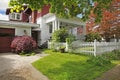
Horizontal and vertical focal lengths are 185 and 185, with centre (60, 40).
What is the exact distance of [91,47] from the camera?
52.5 feet

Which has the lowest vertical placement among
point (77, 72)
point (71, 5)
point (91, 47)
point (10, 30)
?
point (77, 72)

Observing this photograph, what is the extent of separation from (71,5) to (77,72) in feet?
19.4

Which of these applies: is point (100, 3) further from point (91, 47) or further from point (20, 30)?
point (20, 30)

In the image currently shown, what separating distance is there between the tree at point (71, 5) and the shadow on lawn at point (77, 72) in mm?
3898

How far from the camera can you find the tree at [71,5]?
1248 cm

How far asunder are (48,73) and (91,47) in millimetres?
7018

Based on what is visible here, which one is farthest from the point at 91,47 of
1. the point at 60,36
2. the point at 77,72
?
the point at 77,72

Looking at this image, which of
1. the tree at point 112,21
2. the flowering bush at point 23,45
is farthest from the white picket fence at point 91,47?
the tree at point 112,21

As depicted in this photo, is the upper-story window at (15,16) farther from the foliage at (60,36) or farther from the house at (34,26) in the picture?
the foliage at (60,36)

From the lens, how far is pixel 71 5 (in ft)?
46.4

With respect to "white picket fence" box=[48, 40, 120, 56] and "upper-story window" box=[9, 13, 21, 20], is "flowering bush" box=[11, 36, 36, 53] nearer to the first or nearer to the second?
"white picket fence" box=[48, 40, 120, 56]

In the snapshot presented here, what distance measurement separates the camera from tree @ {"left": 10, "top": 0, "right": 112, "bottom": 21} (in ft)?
41.0

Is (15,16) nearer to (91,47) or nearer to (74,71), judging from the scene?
(91,47)

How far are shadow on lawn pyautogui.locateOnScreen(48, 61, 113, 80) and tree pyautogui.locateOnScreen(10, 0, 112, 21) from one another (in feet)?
12.8
